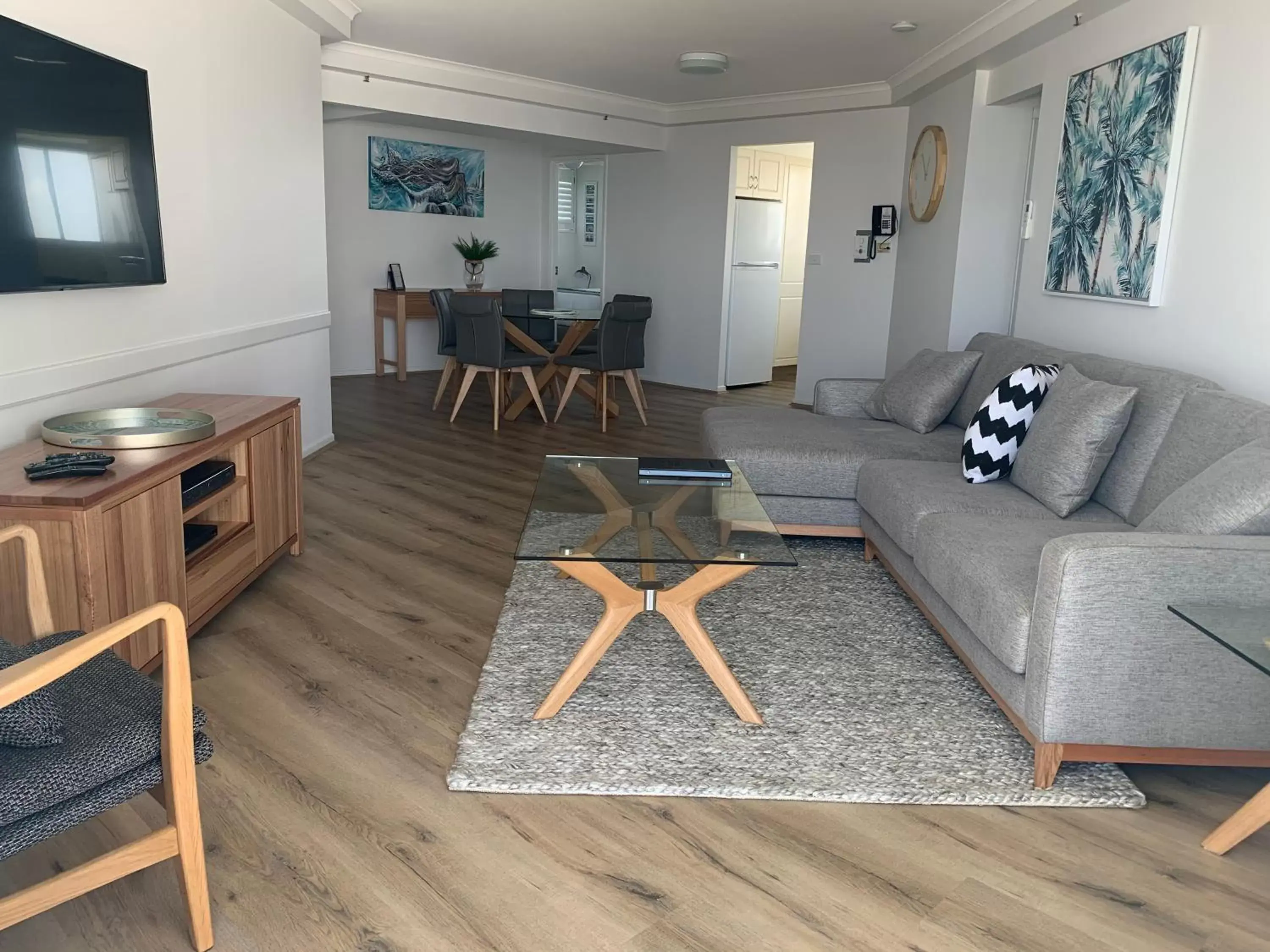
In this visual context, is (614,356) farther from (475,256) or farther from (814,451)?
(814,451)

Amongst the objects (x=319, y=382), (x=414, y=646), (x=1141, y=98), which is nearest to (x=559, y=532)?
(x=414, y=646)

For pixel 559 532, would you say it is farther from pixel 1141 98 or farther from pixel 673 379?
pixel 673 379

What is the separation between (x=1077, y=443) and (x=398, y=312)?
6239mm

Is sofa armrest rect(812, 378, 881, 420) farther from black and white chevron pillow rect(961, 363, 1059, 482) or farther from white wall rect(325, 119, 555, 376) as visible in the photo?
white wall rect(325, 119, 555, 376)

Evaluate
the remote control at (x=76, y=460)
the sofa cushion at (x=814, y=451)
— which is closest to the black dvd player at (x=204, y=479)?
the remote control at (x=76, y=460)

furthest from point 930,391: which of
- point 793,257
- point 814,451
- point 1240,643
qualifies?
point 793,257

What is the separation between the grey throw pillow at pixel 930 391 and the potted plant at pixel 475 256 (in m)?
4.80

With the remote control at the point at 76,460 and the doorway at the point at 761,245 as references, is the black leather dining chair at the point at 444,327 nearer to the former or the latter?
the doorway at the point at 761,245

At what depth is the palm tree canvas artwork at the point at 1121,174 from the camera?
335cm

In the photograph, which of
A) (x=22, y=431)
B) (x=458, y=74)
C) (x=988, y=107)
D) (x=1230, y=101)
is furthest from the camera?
(x=458, y=74)

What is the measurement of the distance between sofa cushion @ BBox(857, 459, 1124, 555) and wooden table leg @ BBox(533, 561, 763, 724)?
86 centimetres

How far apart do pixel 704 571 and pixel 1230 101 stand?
2379 mm

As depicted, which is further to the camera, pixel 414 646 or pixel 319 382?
pixel 319 382

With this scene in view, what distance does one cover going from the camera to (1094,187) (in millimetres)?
3869
